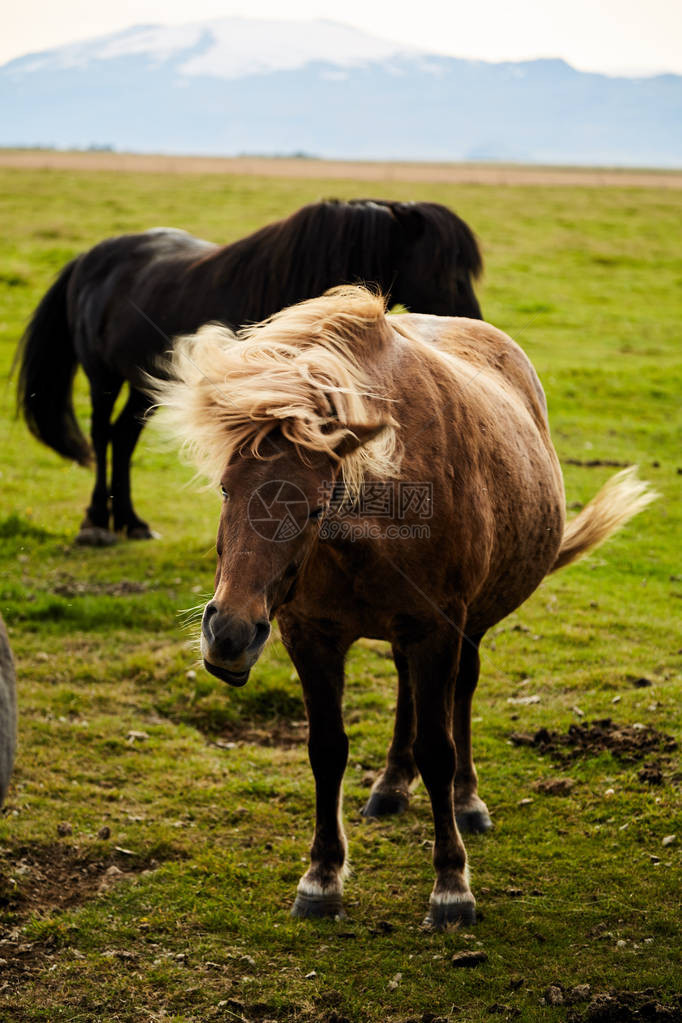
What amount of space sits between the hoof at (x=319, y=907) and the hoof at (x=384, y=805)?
2.75ft

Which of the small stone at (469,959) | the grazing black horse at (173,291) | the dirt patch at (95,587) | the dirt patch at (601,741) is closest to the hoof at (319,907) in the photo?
the small stone at (469,959)

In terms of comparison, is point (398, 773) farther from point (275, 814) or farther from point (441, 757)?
point (441, 757)

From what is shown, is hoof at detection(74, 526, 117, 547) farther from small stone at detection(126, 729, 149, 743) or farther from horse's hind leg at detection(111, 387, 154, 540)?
small stone at detection(126, 729, 149, 743)

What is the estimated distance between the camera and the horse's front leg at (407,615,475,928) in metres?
3.59

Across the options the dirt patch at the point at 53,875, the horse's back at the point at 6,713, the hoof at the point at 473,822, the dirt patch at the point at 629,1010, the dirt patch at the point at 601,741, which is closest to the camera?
the horse's back at the point at 6,713

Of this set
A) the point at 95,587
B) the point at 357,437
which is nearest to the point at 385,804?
the point at 357,437

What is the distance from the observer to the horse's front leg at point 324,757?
145 inches

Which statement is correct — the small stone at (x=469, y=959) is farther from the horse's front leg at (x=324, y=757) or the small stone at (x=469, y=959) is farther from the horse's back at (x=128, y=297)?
the horse's back at (x=128, y=297)

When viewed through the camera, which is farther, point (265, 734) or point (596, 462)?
point (596, 462)

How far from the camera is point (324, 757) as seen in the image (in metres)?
3.86

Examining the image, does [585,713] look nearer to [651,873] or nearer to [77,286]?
[651,873]

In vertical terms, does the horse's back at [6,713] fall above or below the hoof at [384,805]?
above

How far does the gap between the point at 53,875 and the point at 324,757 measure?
1.45 meters

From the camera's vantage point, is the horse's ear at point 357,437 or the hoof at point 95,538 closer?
the horse's ear at point 357,437
